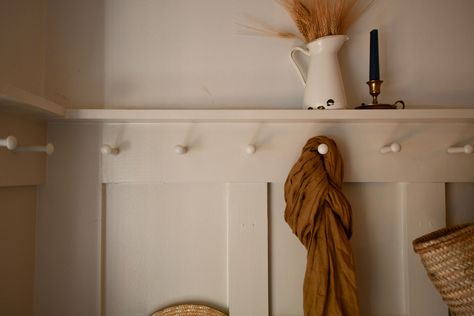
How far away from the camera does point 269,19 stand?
0.70 metres

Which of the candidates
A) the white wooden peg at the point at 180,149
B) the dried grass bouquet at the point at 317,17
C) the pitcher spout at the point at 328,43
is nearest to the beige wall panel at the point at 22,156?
the white wooden peg at the point at 180,149

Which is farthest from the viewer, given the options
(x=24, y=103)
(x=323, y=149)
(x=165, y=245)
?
(x=165, y=245)

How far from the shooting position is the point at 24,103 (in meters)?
0.47

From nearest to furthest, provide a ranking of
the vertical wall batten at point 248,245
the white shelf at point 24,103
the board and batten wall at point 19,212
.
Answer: the white shelf at point 24,103
the board and batten wall at point 19,212
the vertical wall batten at point 248,245

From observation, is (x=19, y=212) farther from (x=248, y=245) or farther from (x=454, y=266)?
(x=454, y=266)

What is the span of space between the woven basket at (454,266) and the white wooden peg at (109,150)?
2.37 ft

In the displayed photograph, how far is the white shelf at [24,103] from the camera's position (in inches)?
17.1

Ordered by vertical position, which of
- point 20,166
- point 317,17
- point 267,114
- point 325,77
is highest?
point 317,17

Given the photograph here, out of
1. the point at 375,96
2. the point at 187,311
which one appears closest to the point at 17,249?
the point at 187,311

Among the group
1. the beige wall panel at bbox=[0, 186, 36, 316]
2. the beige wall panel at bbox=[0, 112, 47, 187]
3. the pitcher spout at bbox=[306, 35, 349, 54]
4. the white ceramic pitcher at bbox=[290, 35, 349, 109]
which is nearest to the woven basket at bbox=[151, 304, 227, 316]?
the beige wall panel at bbox=[0, 186, 36, 316]

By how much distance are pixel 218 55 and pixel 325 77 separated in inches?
11.1

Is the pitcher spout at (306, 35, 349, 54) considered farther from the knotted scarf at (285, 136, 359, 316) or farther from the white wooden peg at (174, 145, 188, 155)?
the white wooden peg at (174, 145, 188, 155)

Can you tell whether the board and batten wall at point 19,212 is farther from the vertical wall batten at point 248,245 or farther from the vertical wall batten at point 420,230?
the vertical wall batten at point 420,230

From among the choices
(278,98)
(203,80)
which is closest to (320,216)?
(278,98)
